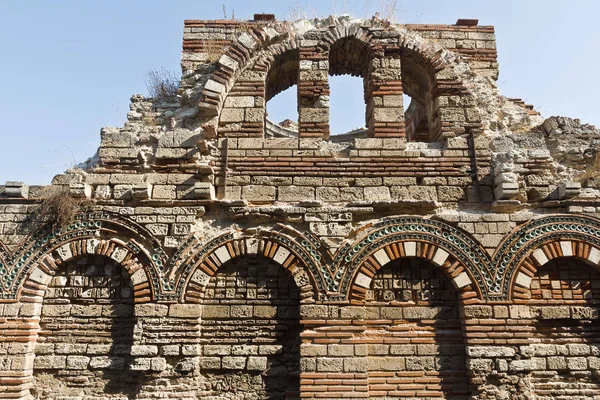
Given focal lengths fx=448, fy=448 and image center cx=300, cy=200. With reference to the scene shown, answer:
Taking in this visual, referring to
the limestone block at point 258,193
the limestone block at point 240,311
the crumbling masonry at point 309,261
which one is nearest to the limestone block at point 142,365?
the crumbling masonry at point 309,261

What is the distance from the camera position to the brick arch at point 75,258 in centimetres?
573

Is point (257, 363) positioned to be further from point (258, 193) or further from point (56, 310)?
point (56, 310)

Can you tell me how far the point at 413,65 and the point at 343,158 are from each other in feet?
6.99

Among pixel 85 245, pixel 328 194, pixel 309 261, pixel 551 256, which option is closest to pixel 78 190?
pixel 85 245

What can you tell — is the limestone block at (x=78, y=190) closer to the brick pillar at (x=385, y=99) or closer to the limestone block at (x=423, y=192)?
the brick pillar at (x=385, y=99)

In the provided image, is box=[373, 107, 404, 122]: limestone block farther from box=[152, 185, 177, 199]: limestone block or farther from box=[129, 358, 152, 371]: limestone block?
box=[129, 358, 152, 371]: limestone block

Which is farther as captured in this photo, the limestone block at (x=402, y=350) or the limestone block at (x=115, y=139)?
the limestone block at (x=115, y=139)

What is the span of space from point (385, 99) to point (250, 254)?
300cm

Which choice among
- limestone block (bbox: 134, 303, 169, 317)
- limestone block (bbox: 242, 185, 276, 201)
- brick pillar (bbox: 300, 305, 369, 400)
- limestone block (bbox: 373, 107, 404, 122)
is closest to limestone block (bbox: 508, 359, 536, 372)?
brick pillar (bbox: 300, 305, 369, 400)

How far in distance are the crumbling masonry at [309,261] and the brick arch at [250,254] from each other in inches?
0.8

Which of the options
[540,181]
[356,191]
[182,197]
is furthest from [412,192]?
[182,197]

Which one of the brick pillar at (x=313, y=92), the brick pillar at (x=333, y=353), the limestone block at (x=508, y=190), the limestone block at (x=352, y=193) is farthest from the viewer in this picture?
the brick pillar at (x=313, y=92)

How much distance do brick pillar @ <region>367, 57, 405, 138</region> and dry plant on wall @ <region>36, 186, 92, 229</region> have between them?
4.17 metres

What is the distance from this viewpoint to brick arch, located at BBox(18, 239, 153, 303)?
5734 mm
